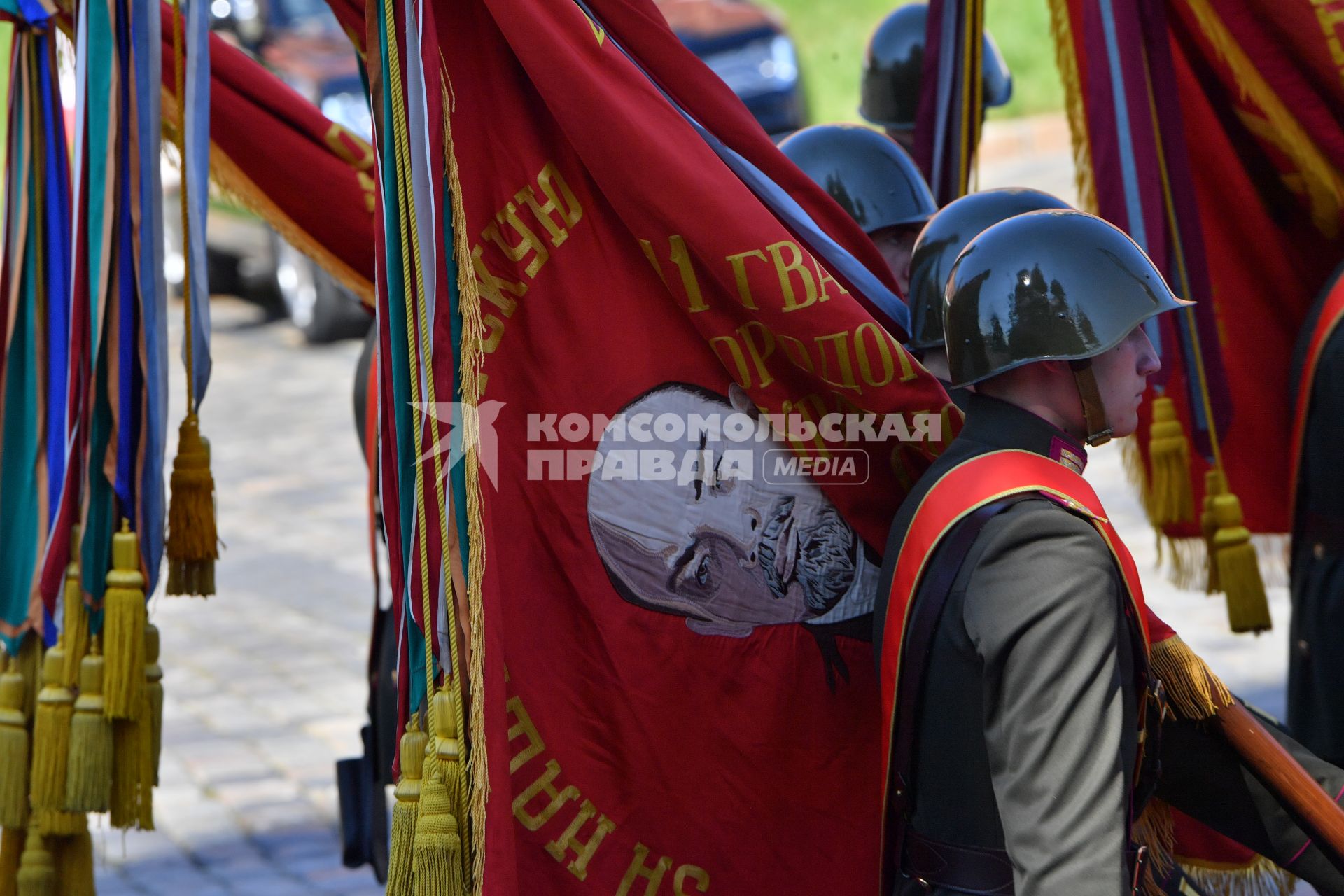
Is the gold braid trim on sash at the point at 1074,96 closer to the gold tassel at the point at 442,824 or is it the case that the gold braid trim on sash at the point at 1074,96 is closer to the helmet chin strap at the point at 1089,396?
the helmet chin strap at the point at 1089,396

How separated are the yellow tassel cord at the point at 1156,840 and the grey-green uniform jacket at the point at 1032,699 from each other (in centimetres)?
25

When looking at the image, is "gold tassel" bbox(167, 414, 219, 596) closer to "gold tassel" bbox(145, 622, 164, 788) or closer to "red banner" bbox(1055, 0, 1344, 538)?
"gold tassel" bbox(145, 622, 164, 788)

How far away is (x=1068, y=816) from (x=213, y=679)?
15.9 feet

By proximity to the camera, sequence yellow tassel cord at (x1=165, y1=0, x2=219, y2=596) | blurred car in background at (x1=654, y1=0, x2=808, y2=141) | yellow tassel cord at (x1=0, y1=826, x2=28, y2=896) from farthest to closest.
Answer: blurred car in background at (x1=654, y1=0, x2=808, y2=141) < yellow tassel cord at (x1=0, y1=826, x2=28, y2=896) < yellow tassel cord at (x1=165, y1=0, x2=219, y2=596)

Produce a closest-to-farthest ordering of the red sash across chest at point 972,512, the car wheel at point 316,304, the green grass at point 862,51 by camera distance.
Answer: the red sash across chest at point 972,512, the car wheel at point 316,304, the green grass at point 862,51

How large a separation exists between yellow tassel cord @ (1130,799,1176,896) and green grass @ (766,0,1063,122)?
11.7m

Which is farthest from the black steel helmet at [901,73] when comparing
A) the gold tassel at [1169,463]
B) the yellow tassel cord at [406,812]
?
the yellow tassel cord at [406,812]

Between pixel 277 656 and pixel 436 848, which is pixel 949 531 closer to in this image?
pixel 436 848

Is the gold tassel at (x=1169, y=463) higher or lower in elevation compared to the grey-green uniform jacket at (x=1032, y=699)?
higher

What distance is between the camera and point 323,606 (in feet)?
23.1

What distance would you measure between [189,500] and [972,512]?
5.03ft

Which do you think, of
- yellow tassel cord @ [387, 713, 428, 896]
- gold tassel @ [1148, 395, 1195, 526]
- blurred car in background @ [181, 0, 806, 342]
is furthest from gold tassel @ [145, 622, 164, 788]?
blurred car in background @ [181, 0, 806, 342]

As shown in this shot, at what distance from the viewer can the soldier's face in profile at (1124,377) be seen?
2.31 m

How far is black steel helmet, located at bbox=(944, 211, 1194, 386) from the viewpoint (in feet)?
7.46
